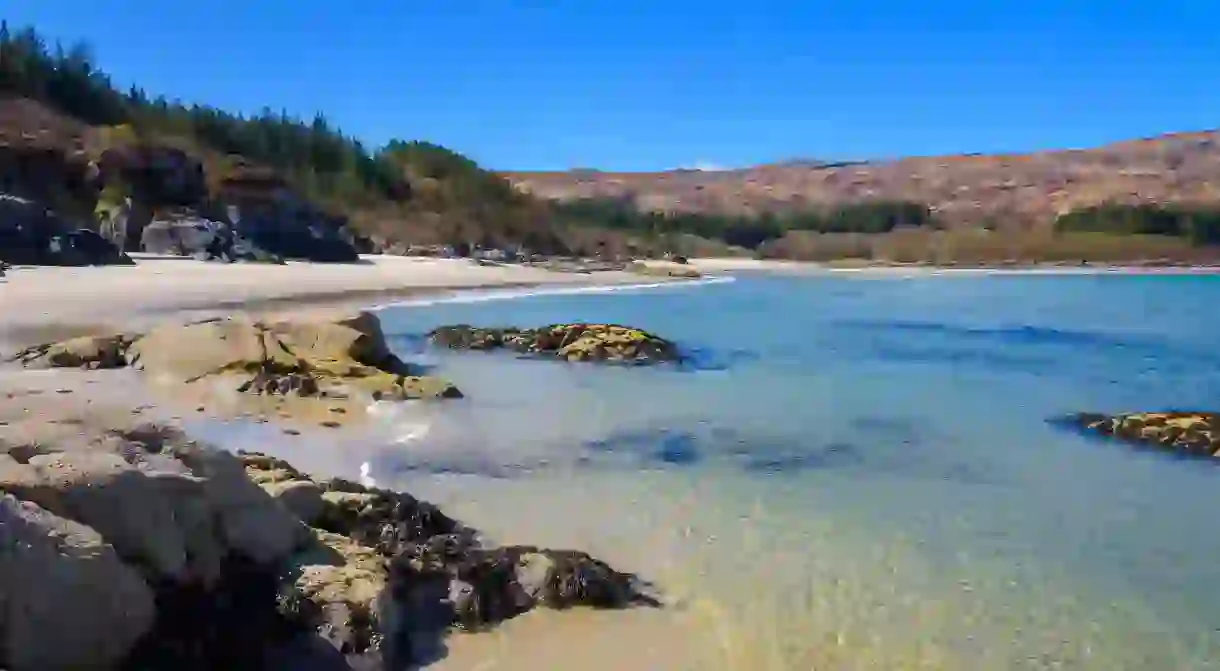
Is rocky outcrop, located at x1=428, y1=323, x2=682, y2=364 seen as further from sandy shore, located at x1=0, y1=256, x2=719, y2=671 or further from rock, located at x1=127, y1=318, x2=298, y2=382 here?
rock, located at x1=127, y1=318, x2=298, y2=382

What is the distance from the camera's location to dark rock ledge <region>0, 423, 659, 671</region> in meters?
3.77

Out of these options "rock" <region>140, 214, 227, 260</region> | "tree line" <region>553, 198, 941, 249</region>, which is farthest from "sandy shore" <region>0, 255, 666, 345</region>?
"tree line" <region>553, 198, 941, 249</region>

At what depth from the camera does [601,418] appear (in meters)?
12.4

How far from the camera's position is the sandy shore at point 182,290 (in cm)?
1880

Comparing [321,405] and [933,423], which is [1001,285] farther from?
[321,405]

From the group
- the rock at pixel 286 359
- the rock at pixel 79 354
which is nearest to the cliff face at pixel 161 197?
the rock at pixel 79 354

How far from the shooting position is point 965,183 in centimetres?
15312

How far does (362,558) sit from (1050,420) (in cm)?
1045

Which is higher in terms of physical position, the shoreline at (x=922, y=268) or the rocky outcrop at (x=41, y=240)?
the rocky outcrop at (x=41, y=240)

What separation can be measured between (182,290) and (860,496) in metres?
19.8

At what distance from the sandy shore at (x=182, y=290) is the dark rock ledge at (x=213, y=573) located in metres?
12.0

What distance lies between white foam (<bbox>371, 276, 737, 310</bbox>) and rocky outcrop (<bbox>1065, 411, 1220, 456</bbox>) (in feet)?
63.4

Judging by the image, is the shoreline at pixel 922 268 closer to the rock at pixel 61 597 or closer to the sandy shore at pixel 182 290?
the sandy shore at pixel 182 290

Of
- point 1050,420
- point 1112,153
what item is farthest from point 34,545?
point 1112,153
